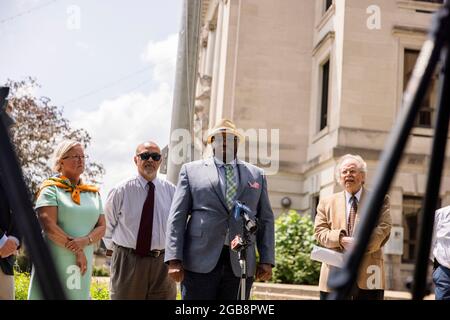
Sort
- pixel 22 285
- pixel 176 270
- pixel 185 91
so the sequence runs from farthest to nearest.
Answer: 1. pixel 22 285
2. pixel 185 91
3. pixel 176 270

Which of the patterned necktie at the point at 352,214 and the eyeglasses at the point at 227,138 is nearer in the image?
the eyeglasses at the point at 227,138

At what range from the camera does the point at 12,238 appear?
3.62 m

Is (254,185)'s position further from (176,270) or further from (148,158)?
(148,158)

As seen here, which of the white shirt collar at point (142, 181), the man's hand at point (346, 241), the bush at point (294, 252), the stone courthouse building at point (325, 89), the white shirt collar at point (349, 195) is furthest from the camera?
the stone courthouse building at point (325, 89)

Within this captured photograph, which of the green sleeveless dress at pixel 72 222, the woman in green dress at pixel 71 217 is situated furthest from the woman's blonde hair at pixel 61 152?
the green sleeveless dress at pixel 72 222

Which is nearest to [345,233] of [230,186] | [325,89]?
[230,186]

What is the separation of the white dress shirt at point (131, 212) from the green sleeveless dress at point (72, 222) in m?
0.37

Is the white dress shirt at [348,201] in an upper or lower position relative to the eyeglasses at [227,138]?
lower

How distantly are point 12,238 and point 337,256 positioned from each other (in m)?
2.32

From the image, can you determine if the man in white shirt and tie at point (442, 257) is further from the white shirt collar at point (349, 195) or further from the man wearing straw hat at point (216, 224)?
the man wearing straw hat at point (216, 224)

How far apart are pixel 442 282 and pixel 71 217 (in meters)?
2.95

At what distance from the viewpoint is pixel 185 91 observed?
6.69 metres

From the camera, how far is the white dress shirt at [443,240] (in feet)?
14.5
